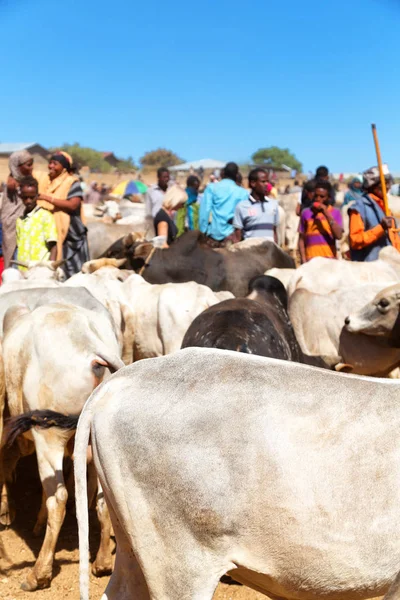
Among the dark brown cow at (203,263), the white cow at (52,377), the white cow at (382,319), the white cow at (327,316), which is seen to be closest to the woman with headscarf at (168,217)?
the dark brown cow at (203,263)

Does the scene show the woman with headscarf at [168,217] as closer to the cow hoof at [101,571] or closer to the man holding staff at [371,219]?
the man holding staff at [371,219]

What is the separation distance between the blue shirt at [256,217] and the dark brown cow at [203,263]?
0.48m

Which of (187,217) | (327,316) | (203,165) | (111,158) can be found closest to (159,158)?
(111,158)

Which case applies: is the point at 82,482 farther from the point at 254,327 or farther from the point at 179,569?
the point at 254,327

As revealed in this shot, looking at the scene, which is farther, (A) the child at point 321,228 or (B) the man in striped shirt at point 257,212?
(B) the man in striped shirt at point 257,212

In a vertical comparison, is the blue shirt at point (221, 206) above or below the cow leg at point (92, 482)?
above

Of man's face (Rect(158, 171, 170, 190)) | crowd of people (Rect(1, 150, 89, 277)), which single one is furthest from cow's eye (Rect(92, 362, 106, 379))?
man's face (Rect(158, 171, 170, 190))

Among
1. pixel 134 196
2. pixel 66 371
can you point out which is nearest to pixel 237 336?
pixel 66 371

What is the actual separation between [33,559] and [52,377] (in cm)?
118

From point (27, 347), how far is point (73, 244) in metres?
3.84

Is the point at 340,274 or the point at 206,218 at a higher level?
the point at 206,218

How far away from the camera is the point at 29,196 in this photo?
7500mm

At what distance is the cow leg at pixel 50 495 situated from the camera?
4609 mm

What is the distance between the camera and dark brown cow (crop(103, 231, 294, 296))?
27.7 feet
